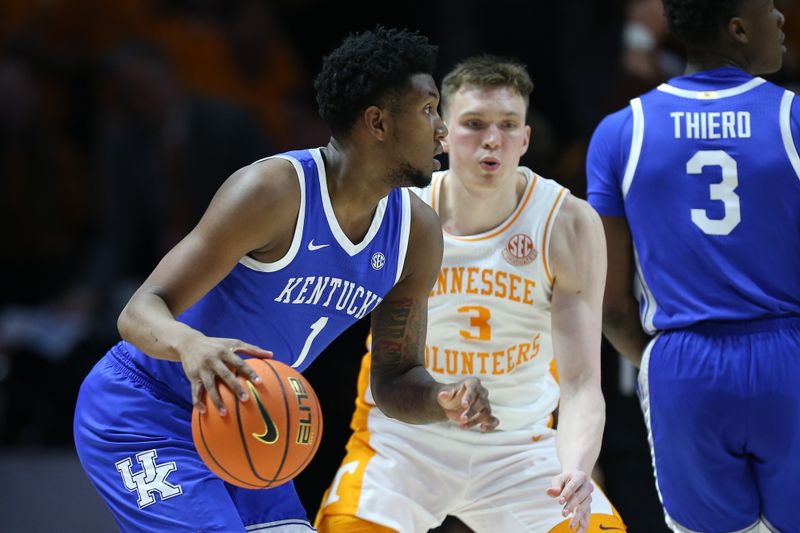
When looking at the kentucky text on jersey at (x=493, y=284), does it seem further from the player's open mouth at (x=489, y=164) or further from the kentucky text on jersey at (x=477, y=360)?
the player's open mouth at (x=489, y=164)

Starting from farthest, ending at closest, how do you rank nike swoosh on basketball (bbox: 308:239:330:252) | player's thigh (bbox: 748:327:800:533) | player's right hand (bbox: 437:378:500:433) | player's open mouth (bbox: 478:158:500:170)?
player's open mouth (bbox: 478:158:500:170), player's thigh (bbox: 748:327:800:533), nike swoosh on basketball (bbox: 308:239:330:252), player's right hand (bbox: 437:378:500:433)

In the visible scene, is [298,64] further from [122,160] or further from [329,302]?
[329,302]

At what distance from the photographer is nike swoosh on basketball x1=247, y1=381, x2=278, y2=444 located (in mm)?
3297

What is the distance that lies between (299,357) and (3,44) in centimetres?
566

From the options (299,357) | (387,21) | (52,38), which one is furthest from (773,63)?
(52,38)

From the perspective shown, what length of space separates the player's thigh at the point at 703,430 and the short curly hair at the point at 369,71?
1313mm

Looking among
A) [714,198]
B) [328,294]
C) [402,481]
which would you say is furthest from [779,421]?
[328,294]

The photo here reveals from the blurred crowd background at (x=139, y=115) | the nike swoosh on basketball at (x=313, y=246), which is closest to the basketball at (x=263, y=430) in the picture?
the nike swoosh on basketball at (x=313, y=246)

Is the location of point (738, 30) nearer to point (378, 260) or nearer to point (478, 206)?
point (478, 206)

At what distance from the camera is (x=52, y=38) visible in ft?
28.9

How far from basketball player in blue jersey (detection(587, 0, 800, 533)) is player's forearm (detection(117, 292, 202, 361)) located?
1771mm

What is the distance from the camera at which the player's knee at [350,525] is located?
172 inches

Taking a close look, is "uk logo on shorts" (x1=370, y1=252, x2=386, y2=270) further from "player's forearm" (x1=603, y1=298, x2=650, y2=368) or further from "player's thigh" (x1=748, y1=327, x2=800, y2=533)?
"player's thigh" (x1=748, y1=327, x2=800, y2=533)

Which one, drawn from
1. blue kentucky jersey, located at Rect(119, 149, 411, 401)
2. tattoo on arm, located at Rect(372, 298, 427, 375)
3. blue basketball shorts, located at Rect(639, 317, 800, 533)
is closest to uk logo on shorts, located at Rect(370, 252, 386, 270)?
blue kentucky jersey, located at Rect(119, 149, 411, 401)
